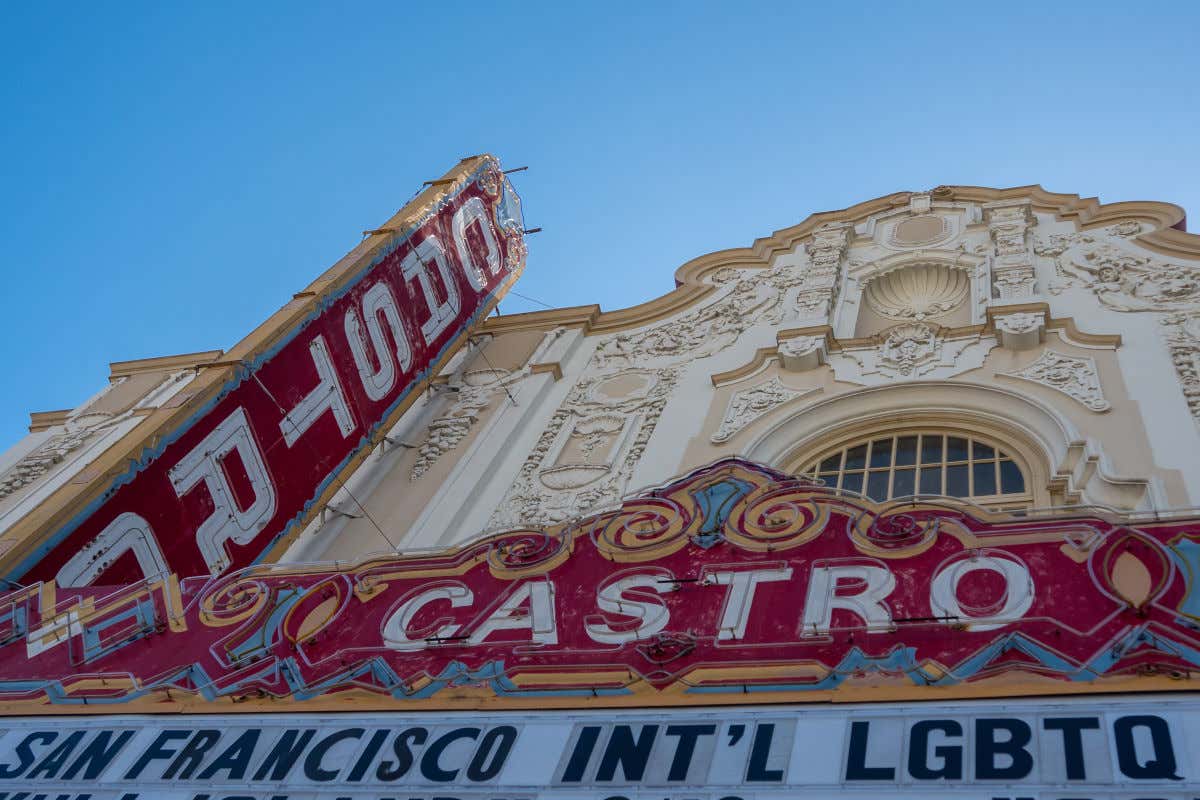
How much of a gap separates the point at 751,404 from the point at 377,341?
465 centimetres

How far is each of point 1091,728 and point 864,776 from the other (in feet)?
3.00

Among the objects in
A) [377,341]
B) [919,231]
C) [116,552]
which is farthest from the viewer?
[919,231]

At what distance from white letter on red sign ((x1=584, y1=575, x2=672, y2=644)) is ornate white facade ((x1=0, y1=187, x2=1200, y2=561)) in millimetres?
3425

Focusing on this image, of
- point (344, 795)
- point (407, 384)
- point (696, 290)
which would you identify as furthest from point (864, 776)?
point (696, 290)

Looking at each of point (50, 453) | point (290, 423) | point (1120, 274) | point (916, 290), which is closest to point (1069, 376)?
point (1120, 274)

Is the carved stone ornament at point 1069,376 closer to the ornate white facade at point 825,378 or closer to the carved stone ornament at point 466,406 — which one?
the ornate white facade at point 825,378

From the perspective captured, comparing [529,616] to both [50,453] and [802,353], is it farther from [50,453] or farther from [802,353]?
[50,453]

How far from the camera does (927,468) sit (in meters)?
10.8

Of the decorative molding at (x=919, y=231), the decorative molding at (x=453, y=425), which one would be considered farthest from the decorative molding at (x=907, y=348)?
the decorative molding at (x=453, y=425)

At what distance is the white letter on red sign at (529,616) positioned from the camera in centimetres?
605

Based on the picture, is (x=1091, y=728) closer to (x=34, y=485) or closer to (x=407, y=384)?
(x=407, y=384)

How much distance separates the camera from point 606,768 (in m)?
4.86

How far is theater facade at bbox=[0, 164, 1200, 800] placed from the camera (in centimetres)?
484

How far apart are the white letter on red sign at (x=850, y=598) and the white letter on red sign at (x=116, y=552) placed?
5.66 m
